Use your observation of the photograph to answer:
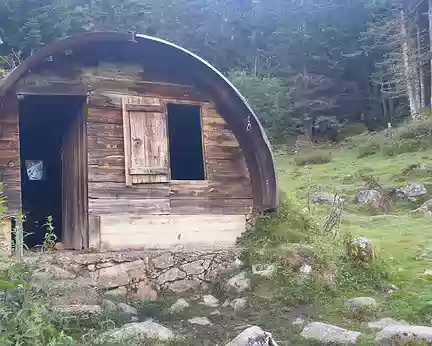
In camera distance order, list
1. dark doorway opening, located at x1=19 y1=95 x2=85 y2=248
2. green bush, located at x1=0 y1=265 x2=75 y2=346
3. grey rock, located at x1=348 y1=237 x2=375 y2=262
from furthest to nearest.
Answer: dark doorway opening, located at x1=19 y1=95 x2=85 y2=248
grey rock, located at x1=348 y1=237 x2=375 y2=262
green bush, located at x1=0 y1=265 x2=75 y2=346

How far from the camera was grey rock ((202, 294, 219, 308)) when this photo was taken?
27.6 feet

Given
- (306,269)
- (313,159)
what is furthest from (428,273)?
(313,159)

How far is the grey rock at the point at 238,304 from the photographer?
8.09 m

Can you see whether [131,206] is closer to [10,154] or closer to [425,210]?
[10,154]

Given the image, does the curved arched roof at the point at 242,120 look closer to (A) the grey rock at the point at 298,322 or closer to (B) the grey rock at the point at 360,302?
(B) the grey rock at the point at 360,302

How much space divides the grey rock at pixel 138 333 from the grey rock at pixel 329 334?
171 centimetres

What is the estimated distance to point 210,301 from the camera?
28.0ft

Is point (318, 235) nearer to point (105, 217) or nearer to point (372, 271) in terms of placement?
point (372, 271)

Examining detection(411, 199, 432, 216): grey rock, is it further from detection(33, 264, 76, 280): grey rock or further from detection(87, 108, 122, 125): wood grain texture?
detection(33, 264, 76, 280): grey rock

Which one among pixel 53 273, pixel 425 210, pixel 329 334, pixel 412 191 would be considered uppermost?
pixel 412 191

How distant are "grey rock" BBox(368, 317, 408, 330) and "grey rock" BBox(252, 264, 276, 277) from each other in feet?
5.99

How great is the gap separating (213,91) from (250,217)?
7.46 feet

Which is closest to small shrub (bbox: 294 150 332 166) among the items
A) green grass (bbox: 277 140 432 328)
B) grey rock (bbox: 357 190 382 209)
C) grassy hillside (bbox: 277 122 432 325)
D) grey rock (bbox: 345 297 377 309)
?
grassy hillside (bbox: 277 122 432 325)

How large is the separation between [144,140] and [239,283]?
268 cm
